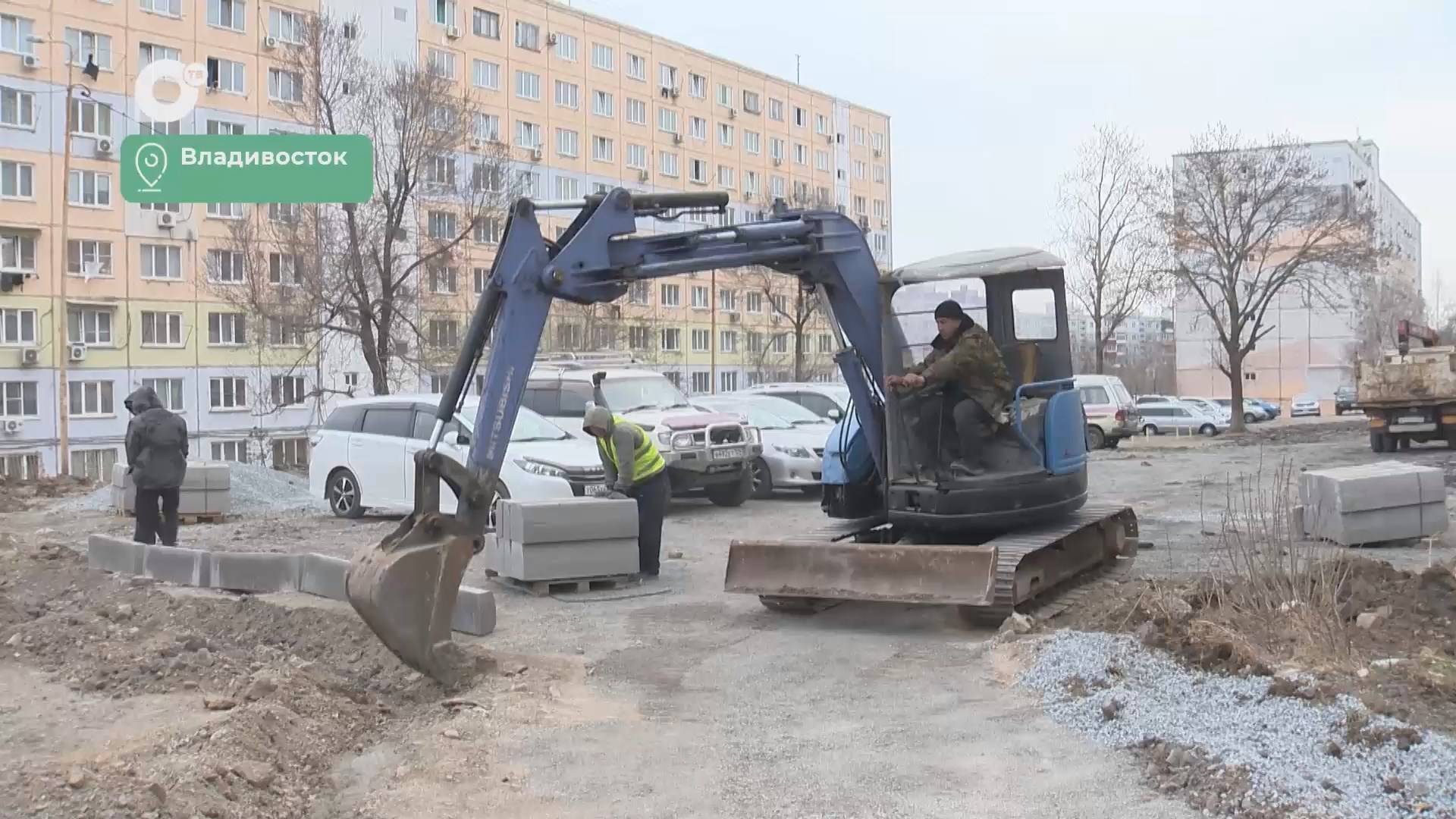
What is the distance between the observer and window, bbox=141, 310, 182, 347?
153ft

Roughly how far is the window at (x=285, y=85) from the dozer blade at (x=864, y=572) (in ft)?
78.6

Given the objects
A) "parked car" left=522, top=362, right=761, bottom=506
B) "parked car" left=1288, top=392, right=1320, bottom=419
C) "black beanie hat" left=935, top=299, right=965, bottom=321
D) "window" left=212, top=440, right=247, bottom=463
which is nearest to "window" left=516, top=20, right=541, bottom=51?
"window" left=212, top=440, right=247, bottom=463

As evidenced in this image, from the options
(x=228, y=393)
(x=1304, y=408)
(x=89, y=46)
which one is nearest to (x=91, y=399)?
(x=228, y=393)

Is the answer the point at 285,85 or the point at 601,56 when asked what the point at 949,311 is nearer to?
the point at 285,85

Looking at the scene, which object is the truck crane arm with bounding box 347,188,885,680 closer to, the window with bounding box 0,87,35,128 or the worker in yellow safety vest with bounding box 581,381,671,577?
the worker in yellow safety vest with bounding box 581,381,671,577

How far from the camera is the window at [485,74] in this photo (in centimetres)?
5588

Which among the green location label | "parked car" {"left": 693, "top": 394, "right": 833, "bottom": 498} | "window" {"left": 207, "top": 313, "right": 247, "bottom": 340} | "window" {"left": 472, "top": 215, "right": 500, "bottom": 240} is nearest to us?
"parked car" {"left": 693, "top": 394, "right": 833, "bottom": 498}

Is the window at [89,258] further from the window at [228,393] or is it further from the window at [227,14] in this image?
the window at [227,14]

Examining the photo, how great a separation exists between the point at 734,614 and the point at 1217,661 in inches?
154

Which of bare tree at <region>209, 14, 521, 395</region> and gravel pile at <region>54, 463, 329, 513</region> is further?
bare tree at <region>209, 14, 521, 395</region>

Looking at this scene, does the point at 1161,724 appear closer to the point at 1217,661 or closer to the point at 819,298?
the point at 1217,661

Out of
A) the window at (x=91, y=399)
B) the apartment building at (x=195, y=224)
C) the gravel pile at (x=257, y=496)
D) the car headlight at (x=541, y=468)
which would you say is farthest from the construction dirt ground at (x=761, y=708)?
the window at (x=91, y=399)

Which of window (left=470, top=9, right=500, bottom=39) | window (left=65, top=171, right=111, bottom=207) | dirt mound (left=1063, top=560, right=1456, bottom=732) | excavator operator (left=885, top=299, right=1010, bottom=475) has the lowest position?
dirt mound (left=1063, top=560, right=1456, bottom=732)

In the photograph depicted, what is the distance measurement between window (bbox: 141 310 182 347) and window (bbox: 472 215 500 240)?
18.0 m
